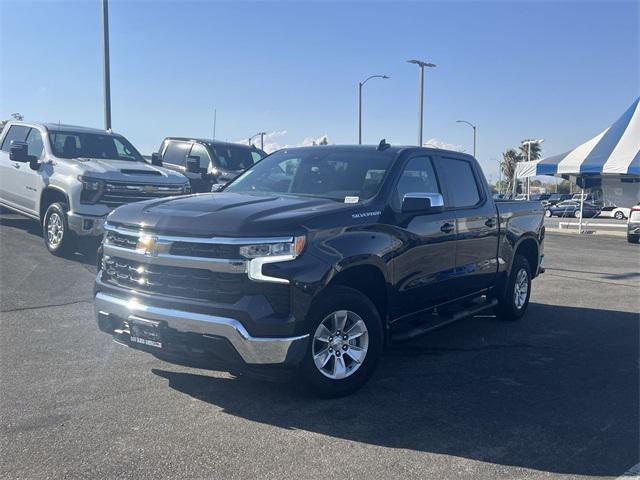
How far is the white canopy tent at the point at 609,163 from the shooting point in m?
20.8

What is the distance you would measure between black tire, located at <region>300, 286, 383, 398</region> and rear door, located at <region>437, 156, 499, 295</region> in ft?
5.37

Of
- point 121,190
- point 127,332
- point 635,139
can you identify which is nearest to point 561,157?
point 635,139

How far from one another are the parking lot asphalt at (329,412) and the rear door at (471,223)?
27.6 inches

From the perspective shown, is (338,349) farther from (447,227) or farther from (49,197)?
(49,197)

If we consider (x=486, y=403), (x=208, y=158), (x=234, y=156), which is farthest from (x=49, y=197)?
(x=486, y=403)

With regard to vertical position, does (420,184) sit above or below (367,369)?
above

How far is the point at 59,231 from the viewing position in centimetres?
940

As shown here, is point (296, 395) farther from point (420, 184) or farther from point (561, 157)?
point (561, 157)

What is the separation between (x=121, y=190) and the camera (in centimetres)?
935

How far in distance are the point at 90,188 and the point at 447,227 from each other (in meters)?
5.68

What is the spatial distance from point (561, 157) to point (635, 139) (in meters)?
2.62

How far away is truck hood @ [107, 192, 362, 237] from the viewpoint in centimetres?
419

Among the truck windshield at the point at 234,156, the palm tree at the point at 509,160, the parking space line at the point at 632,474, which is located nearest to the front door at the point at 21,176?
the truck windshield at the point at 234,156

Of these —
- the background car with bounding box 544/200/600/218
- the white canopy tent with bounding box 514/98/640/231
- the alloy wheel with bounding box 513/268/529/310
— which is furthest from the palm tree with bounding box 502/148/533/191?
the alloy wheel with bounding box 513/268/529/310
